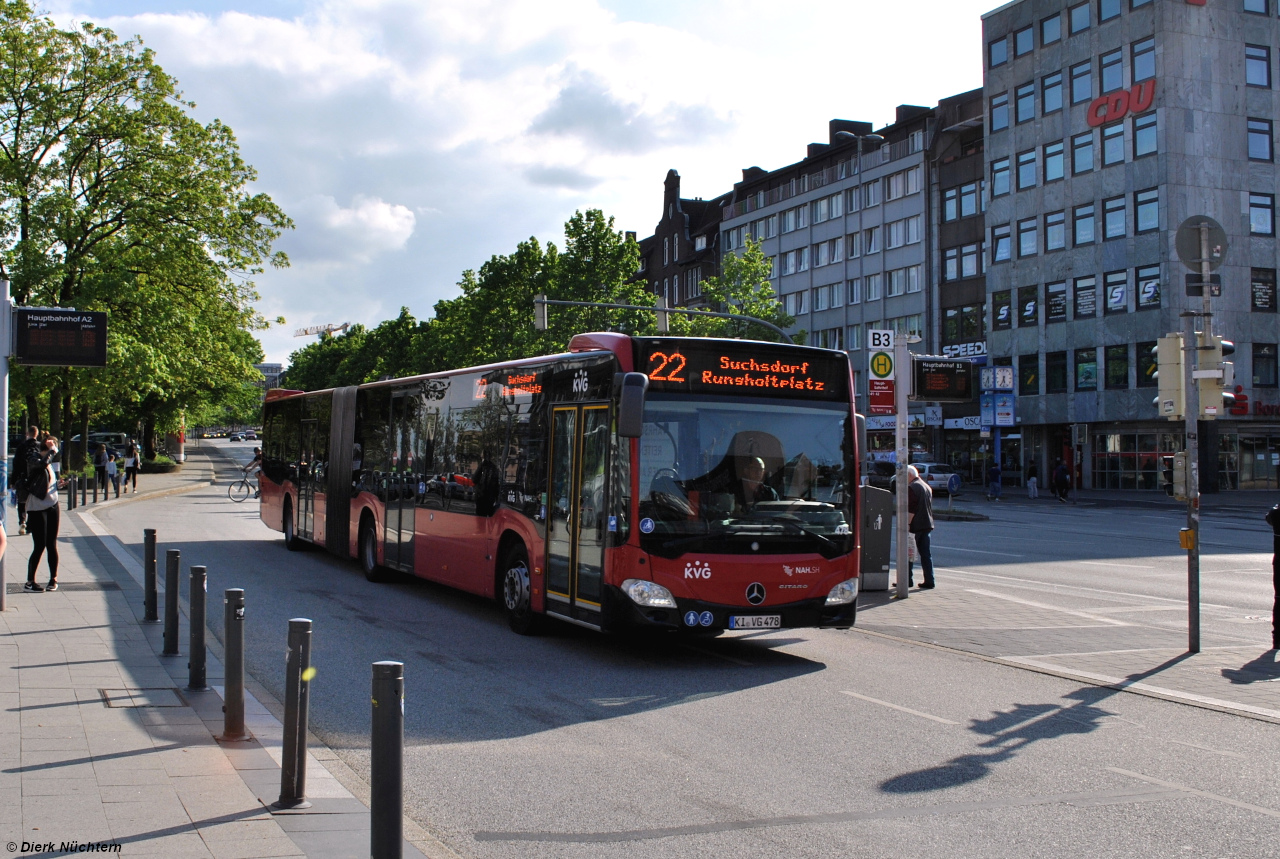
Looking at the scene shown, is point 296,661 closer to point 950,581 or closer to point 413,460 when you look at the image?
point 413,460

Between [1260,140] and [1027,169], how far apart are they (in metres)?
10.3

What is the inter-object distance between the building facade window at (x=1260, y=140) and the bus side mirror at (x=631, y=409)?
1964 inches

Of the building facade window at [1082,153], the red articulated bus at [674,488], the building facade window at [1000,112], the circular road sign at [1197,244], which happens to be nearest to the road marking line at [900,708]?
the red articulated bus at [674,488]

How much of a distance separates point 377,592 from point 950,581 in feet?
27.2

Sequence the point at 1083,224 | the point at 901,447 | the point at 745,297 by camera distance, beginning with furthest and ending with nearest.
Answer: the point at 745,297, the point at 1083,224, the point at 901,447

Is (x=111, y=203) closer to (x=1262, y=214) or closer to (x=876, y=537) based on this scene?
(x=876, y=537)

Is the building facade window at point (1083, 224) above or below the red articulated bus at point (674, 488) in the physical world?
above

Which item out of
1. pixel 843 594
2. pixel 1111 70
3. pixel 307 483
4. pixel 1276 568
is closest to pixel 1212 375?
pixel 1276 568

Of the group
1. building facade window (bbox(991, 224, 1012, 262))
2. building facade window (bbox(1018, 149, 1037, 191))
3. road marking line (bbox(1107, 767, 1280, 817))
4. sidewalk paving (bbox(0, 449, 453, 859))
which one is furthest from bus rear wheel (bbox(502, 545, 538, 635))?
building facade window (bbox(991, 224, 1012, 262))

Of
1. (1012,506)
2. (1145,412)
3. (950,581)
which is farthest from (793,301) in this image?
(950,581)

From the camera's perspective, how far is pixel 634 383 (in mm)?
9312

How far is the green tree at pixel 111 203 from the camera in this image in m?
35.2

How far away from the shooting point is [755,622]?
384 inches

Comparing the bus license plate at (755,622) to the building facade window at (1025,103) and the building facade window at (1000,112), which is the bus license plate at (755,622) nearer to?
the building facade window at (1025,103)
